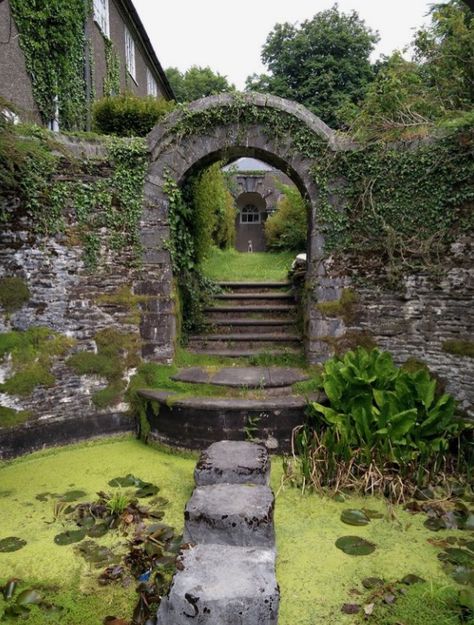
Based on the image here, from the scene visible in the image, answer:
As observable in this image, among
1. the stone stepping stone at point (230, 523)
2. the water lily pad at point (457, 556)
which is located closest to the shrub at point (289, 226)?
the water lily pad at point (457, 556)

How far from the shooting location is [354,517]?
14.9ft

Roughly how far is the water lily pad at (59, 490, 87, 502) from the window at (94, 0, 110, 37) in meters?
11.5

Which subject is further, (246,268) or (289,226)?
(289,226)

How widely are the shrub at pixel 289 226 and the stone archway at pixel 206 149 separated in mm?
7721

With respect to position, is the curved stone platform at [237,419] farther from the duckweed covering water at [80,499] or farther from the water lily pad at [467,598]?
the water lily pad at [467,598]

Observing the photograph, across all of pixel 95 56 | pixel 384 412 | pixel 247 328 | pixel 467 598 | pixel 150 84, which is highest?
pixel 150 84

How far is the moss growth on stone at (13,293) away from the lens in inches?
235

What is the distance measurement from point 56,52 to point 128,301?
686 cm

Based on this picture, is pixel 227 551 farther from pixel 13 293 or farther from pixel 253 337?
pixel 253 337

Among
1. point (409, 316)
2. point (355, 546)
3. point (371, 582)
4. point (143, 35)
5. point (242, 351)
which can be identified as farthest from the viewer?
point (143, 35)

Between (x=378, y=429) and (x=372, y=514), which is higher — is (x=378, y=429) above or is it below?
above

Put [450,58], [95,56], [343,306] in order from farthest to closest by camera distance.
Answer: [95,56] < [450,58] < [343,306]

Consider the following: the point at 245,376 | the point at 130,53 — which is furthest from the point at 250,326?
the point at 130,53

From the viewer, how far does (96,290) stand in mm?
6500
